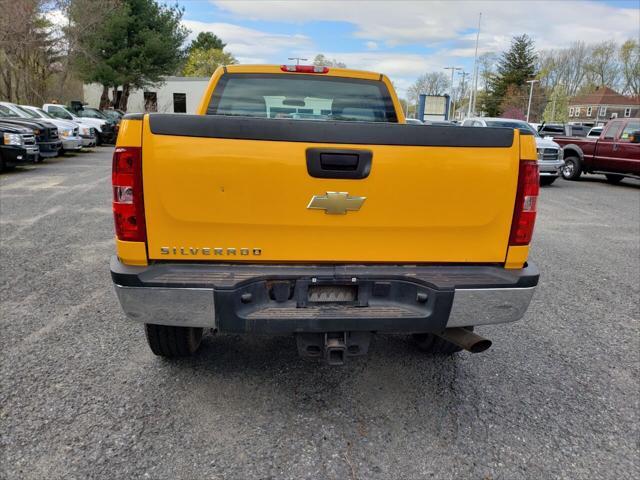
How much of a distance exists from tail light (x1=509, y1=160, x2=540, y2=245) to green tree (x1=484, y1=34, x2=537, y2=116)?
69.0m

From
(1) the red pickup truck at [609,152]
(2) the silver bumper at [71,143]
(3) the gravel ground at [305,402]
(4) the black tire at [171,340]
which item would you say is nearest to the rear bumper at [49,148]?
(2) the silver bumper at [71,143]

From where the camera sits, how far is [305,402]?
3.10m

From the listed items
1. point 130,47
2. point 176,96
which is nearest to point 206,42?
point 176,96

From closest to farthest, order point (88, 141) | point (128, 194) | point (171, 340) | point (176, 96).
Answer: point (128, 194), point (171, 340), point (88, 141), point (176, 96)

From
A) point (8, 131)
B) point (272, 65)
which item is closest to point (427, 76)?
point (8, 131)

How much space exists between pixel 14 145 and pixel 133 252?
40.3 feet

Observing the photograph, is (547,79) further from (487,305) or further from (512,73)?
(487,305)

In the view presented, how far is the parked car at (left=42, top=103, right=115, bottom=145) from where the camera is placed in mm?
21531

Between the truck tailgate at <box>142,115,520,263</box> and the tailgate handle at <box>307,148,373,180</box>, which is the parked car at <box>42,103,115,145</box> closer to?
the truck tailgate at <box>142,115,520,263</box>

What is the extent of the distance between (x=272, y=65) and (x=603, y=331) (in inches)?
142

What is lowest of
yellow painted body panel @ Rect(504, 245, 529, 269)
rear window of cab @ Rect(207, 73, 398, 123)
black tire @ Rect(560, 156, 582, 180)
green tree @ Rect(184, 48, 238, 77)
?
black tire @ Rect(560, 156, 582, 180)

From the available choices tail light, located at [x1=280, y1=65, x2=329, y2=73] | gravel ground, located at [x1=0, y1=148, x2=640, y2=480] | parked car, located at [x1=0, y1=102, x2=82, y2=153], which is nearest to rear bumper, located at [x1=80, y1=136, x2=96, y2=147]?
parked car, located at [x1=0, y1=102, x2=82, y2=153]

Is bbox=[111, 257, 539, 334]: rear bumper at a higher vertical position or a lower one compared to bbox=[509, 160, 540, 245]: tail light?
lower

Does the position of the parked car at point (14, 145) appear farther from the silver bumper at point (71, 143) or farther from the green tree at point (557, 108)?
the green tree at point (557, 108)
